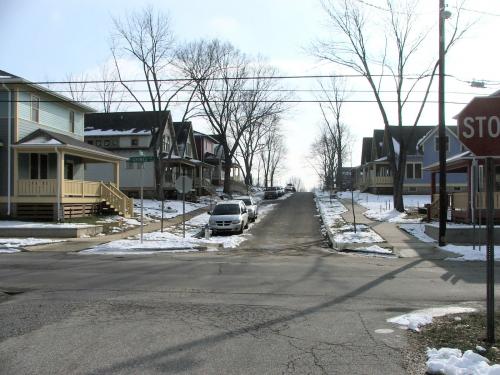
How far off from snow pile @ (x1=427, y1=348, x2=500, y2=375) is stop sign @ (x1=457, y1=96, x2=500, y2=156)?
2218 mm

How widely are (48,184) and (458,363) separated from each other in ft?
83.2

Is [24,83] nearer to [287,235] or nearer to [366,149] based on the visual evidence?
[287,235]

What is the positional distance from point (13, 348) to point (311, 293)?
5729 mm

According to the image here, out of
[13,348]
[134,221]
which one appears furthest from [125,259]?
[134,221]

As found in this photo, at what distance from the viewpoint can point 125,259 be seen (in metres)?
16.9

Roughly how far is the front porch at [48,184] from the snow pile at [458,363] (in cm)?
2408

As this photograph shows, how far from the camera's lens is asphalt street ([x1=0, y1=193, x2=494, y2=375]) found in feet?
19.8

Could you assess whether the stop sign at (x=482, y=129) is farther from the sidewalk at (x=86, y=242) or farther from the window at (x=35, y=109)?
the window at (x=35, y=109)

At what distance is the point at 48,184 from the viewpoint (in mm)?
27594

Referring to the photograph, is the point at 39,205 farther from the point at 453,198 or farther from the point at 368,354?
the point at 368,354

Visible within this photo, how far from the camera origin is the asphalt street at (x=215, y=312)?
19.8ft

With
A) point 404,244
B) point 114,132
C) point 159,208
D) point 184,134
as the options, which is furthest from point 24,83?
point 184,134

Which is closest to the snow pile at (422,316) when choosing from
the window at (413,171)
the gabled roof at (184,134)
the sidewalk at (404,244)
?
the sidewalk at (404,244)

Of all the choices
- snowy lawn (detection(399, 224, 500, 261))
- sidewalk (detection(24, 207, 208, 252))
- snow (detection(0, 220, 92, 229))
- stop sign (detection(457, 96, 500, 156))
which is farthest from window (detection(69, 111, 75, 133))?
stop sign (detection(457, 96, 500, 156))
